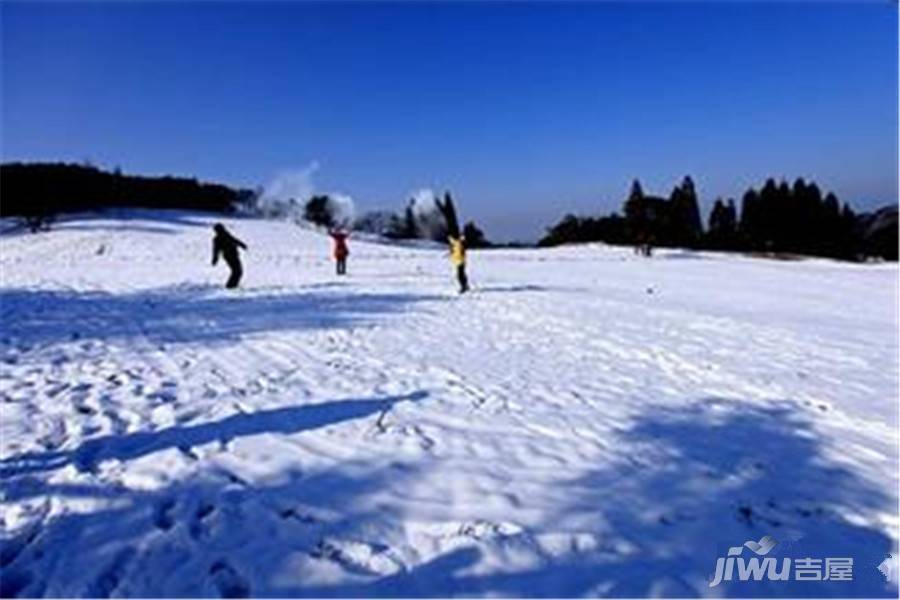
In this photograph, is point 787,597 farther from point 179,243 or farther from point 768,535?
point 179,243

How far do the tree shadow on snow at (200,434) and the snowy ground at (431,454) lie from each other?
35 millimetres

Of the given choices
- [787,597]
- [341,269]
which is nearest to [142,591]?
[787,597]

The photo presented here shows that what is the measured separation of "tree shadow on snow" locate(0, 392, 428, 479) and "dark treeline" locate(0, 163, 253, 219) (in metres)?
79.5

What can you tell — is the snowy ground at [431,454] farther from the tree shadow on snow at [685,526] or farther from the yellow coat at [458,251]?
the yellow coat at [458,251]

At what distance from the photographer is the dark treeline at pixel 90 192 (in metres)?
94.2

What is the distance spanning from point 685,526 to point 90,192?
10700 centimetres

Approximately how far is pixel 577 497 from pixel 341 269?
83.1ft

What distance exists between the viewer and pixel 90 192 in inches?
4053

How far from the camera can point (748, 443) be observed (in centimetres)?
878

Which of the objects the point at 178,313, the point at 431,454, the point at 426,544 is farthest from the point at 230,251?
the point at 426,544

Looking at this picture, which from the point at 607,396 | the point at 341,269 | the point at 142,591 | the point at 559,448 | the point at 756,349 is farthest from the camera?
the point at 341,269

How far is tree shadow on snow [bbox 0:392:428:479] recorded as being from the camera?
734 centimetres

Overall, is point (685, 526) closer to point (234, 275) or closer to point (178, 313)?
point (178, 313)

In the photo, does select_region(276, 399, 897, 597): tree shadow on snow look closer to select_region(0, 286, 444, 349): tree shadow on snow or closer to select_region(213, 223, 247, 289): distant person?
select_region(0, 286, 444, 349): tree shadow on snow
